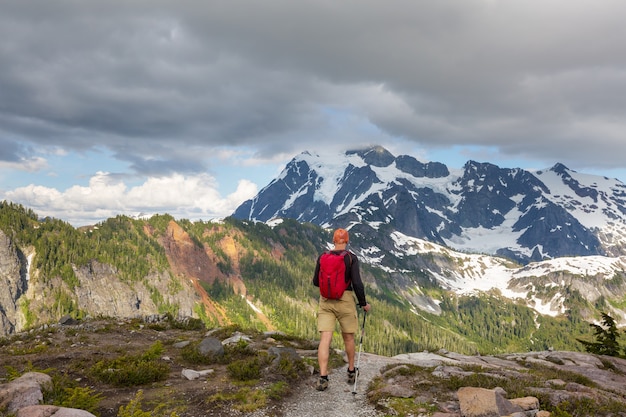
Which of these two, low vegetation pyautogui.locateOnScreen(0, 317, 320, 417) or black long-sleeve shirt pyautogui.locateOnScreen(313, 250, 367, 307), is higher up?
black long-sleeve shirt pyautogui.locateOnScreen(313, 250, 367, 307)

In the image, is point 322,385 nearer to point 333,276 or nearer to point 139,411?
point 333,276

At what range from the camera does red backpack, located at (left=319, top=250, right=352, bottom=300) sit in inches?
462

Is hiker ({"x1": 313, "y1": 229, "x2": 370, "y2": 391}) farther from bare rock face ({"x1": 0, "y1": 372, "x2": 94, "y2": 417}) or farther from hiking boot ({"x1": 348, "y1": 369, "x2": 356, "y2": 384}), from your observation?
bare rock face ({"x1": 0, "y1": 372, "x2": 94, "y2": 417})

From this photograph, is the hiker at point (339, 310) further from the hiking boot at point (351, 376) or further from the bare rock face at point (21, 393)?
the bare rock face at point (21, 393)

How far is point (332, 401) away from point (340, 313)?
2.57 metres

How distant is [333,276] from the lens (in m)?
11.8

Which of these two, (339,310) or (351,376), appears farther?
(351,376)

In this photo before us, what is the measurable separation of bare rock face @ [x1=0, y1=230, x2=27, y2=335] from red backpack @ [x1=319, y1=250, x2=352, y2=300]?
20958 centimetres

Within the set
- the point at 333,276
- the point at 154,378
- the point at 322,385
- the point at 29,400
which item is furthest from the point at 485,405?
the point at 29,400

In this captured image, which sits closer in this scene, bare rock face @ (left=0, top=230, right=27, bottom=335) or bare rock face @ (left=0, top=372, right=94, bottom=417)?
bare rock face @ (left=0, top=372, right=94, bottom=417)

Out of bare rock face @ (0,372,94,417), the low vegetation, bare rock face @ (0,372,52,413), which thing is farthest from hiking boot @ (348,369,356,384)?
bare rock face @ (0,372,52,413)

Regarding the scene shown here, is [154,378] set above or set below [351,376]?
above

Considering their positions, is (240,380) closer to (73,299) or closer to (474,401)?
(474,401)

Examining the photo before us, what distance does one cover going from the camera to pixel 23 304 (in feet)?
588
